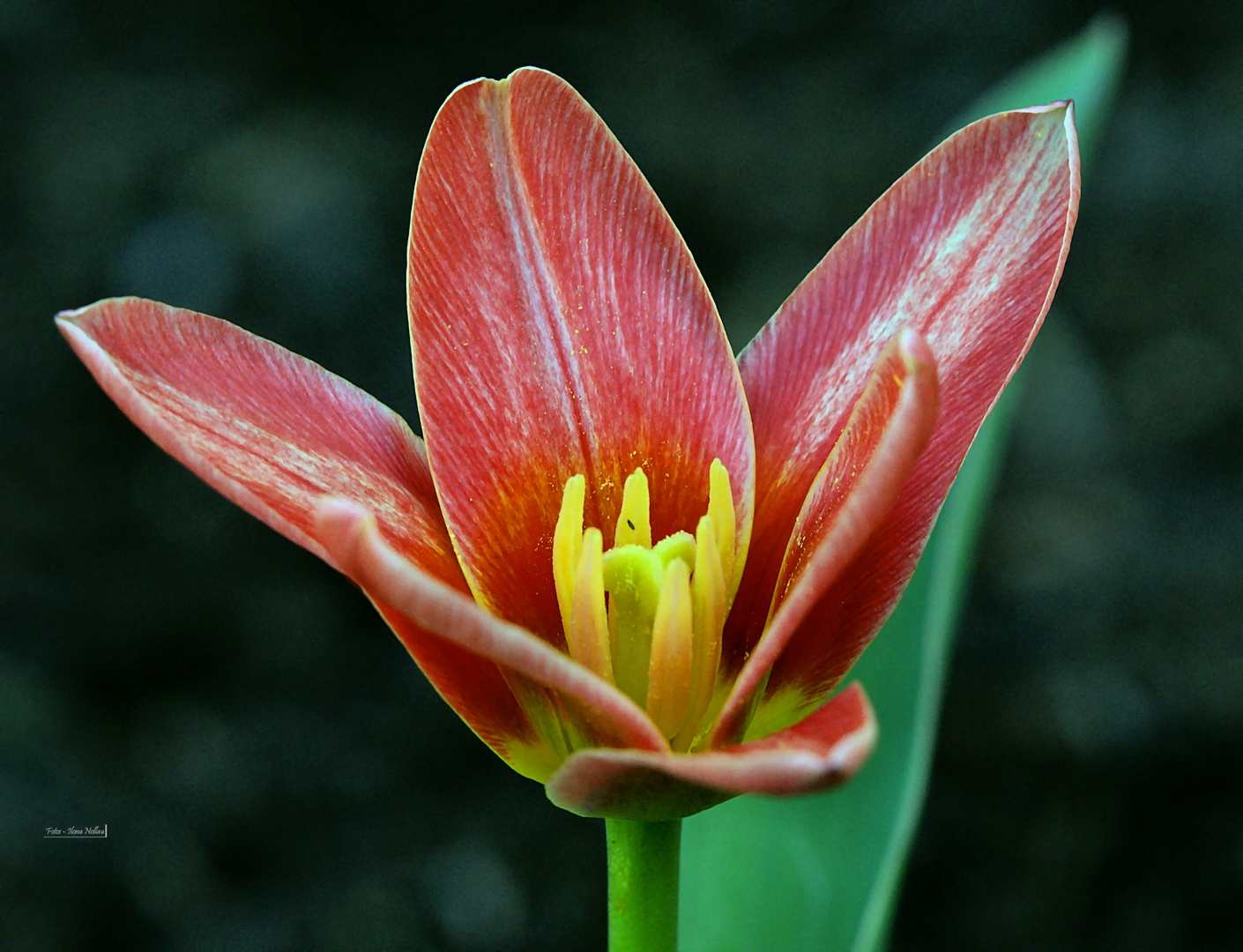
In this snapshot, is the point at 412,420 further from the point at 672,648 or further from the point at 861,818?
the point at 672,648

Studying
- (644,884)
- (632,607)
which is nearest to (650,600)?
(632,607)

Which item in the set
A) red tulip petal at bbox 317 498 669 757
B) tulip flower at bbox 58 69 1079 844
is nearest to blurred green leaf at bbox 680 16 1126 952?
tulip flower at bbox 58 69 1079 844

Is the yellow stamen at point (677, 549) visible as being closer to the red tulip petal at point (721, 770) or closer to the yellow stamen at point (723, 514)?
the yellow stamen at point (723, 514)

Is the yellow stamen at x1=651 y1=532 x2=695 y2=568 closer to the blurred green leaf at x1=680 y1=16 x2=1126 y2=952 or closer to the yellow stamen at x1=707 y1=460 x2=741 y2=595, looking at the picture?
the yellow stamen at x1=707 y1=460 x2=741 y2=595

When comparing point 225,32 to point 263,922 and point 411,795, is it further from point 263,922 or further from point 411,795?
point 263,922

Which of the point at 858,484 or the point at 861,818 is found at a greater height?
the point at 858,484
